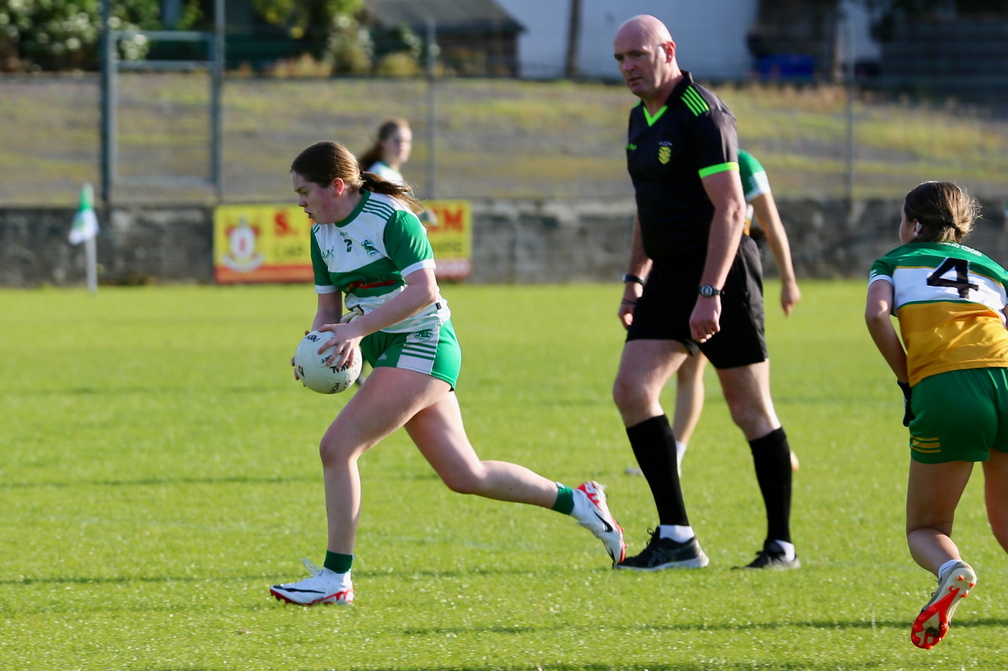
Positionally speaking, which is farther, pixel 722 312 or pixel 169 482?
pixel 169 482

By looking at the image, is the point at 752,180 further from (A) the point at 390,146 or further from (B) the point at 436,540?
(A) the point at 390,146

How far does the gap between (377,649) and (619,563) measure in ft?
4.31

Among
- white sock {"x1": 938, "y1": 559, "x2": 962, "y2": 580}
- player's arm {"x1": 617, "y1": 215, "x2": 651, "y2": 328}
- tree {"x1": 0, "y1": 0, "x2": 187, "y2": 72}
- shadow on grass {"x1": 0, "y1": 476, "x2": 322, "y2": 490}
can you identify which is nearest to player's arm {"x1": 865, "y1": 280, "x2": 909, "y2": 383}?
white sock {"x1": 938, "y1": 559, "x2": 962, "y2": 580}

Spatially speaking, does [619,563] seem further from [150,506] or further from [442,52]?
[442,52]

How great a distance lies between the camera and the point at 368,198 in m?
4.62

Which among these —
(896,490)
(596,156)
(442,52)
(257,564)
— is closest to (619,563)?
(257,564)

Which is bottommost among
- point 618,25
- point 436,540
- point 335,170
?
point 436,540

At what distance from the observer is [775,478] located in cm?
534

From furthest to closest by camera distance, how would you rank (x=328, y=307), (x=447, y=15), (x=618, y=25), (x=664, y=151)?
1. (x=447, y=15)
2. (x=618, y=25)
3. (x=664, y=151)
4. (x=328, y=307)

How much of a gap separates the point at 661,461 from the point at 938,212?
5.50 feet

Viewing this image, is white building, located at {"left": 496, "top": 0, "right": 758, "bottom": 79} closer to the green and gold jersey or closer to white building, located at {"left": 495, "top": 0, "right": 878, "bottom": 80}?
white building, located at {"left": 495, "top": 0, "right": 878, "bottom": 80}

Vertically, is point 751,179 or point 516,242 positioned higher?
point 751,179

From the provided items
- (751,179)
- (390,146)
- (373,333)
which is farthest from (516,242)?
(373,333)

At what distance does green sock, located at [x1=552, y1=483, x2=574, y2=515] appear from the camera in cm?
501
